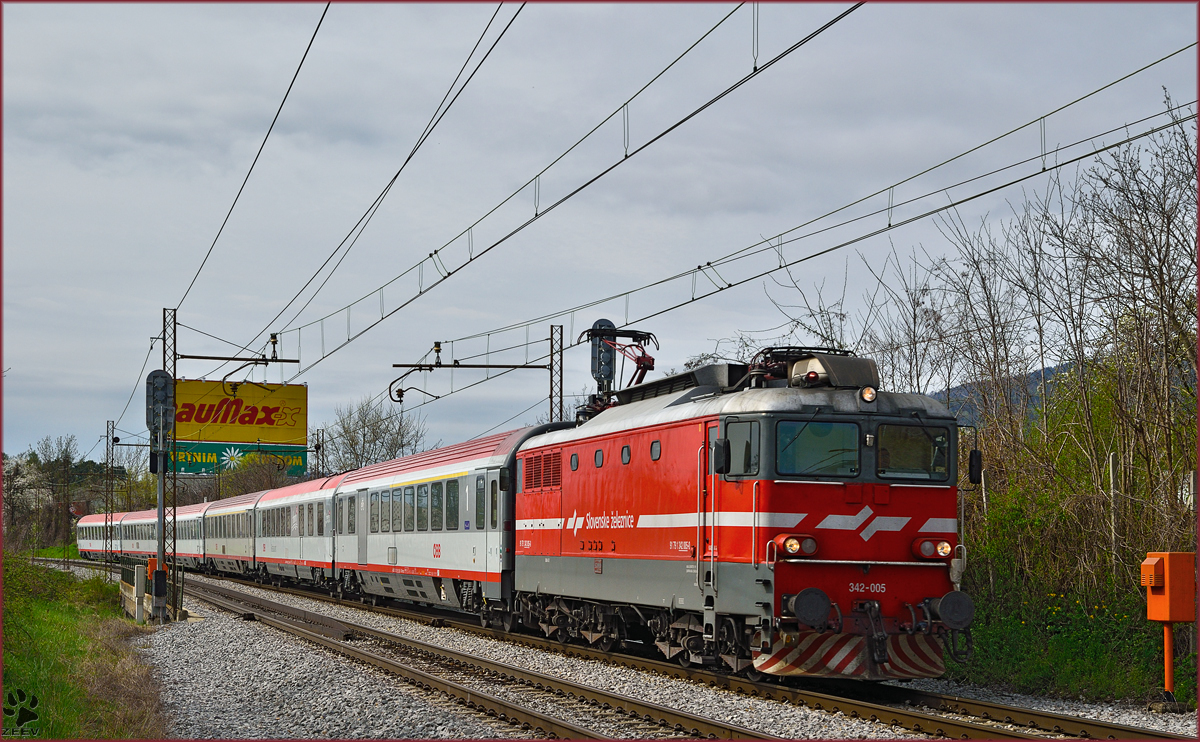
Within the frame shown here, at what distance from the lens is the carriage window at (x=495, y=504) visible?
63.6 feet

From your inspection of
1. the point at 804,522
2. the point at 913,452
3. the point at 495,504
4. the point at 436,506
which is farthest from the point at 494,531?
the point at 913,452

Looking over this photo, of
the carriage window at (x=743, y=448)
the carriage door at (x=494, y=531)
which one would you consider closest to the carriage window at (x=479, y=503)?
the carriage door at (x=494, y=531)

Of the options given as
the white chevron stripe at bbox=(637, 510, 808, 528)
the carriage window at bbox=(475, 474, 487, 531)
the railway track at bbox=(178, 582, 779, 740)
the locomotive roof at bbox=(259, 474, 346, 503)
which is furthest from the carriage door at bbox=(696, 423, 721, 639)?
the locomotive roof at bbox=(259, 474, 346, 503)

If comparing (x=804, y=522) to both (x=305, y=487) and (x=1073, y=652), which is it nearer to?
(x=1073, y=652)

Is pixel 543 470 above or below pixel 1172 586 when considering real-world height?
above

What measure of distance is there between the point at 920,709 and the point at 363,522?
737 inches

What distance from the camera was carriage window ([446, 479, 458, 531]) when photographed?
21544 millimetres

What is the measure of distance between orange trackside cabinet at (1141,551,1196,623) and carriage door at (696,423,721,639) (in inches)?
178

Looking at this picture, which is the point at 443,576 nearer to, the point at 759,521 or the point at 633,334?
the point at 633,334

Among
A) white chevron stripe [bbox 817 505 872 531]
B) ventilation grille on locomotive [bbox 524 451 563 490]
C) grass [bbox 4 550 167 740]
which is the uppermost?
ventilation grille on locomotive [bbox 524 451 563 490]

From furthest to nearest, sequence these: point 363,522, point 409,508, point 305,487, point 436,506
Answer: point 305,487 → point 363,522 → point 409,508 → point 436,506

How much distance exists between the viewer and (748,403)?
12438 mm

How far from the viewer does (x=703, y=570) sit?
12797mm

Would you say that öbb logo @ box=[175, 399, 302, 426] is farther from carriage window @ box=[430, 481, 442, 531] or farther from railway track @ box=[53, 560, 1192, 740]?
railway track @ box=[53, 560, 1192, 740]
